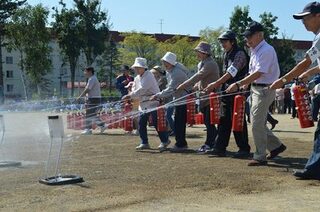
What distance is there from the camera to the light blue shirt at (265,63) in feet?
26.4

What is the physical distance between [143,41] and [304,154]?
76533 millimetres

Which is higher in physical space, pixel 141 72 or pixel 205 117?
pixel 141 72

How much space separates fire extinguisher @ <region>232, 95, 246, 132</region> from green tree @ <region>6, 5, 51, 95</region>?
50.9m

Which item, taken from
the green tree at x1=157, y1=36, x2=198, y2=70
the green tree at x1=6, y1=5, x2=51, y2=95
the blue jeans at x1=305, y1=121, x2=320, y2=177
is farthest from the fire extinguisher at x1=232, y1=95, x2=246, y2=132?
the green tree at x1=157, y1=36, x2=198, y2=70

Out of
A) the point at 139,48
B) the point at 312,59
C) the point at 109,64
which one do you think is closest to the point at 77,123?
the point at 312,59

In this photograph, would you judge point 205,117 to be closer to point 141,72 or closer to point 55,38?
point 141,72

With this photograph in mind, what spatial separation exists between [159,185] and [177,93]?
428 centimetres

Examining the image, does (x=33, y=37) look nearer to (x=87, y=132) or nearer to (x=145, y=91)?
(x=87, y=132)

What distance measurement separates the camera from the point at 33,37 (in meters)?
57.5

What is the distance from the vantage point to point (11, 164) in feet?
29.0

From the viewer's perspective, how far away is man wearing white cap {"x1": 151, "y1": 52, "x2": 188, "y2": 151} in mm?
10695

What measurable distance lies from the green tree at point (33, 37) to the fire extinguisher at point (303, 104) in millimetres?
52406

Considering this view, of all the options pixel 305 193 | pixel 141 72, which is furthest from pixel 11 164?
pixel 305 193

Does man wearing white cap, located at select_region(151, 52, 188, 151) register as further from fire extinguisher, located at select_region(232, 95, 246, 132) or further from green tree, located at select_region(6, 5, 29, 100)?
green tree, located at select_region(6, 5, 29, 100)
